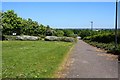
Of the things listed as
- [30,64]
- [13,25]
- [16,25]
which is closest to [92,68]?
[30,64]

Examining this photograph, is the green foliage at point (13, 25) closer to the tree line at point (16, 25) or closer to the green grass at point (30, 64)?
the tree line at point (16, 25)

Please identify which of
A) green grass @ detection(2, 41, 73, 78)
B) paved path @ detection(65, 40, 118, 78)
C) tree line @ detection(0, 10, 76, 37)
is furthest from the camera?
tree line @ detection(0, 10, 76, 37)

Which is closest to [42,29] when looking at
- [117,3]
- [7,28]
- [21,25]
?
[21,25]

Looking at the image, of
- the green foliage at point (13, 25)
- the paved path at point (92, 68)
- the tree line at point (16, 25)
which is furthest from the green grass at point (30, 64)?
the green foliage at point (13, 25)

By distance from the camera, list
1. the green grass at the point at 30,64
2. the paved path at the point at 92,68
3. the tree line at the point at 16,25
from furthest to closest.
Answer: the tree line at the point at 16,25, the paved path at the point at 92,68, the green grass at the point at 30,64

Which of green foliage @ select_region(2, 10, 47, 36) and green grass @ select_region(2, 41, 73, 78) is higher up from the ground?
green foliage @ select_region(2, 10, 47, 36)

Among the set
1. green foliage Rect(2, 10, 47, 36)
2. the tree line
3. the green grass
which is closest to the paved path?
the green grass

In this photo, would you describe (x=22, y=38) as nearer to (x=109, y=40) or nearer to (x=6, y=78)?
(x=109, y=40)

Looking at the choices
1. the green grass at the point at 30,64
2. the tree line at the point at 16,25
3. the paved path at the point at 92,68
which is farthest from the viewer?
the tree line at the point at 16,25

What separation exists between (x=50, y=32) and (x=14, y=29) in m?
21.5

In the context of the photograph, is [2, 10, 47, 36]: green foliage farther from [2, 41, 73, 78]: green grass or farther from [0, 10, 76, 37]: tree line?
[2, 41, 73, 78]: green grass

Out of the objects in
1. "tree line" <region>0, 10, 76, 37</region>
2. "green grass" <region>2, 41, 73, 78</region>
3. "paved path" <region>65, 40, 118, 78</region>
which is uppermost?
"tree line" <region>0, 10, 76, 37</region>

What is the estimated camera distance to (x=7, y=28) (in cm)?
7850

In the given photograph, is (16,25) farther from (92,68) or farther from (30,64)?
(92,68)
